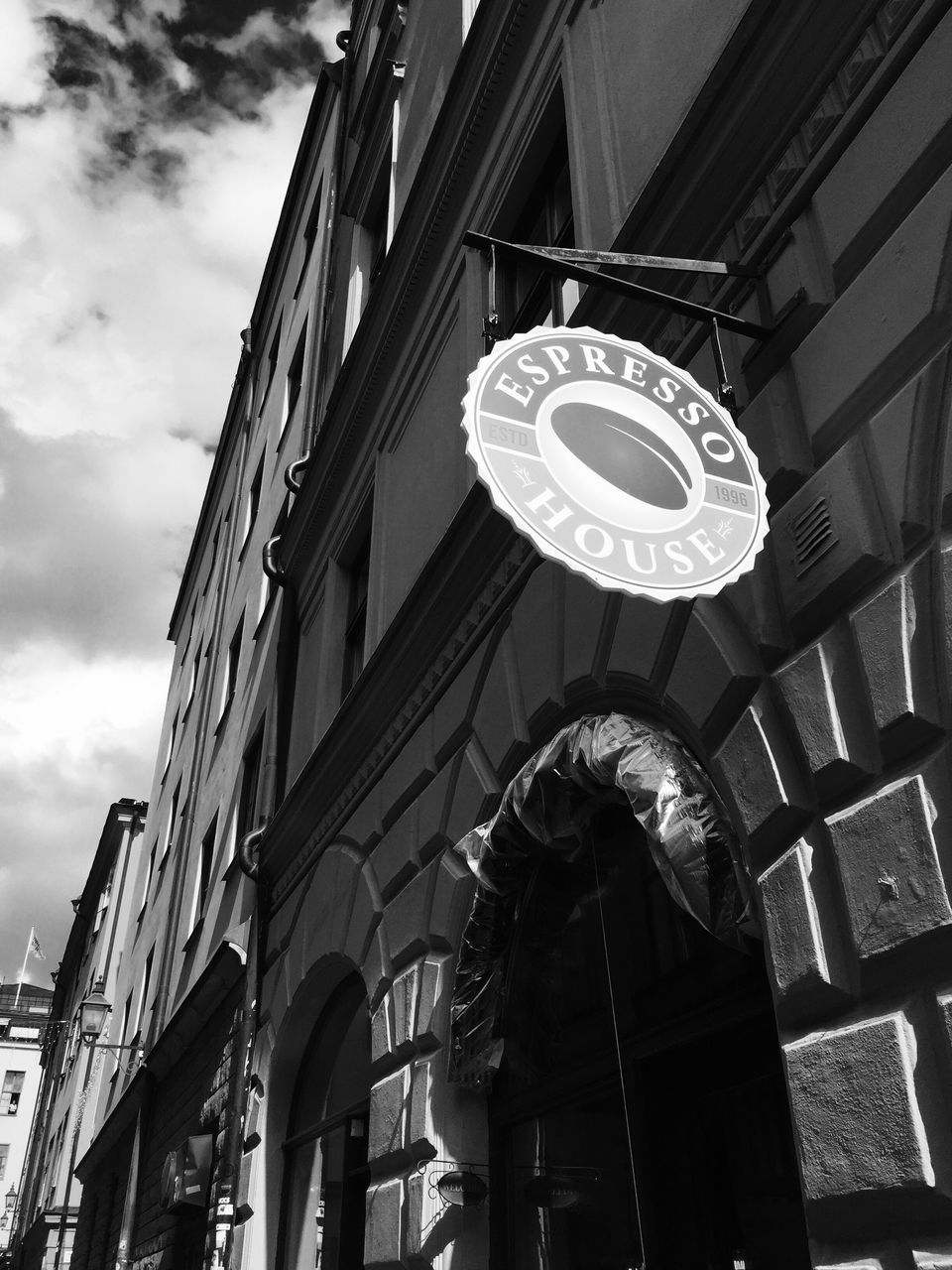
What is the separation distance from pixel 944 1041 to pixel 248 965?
8826 mm

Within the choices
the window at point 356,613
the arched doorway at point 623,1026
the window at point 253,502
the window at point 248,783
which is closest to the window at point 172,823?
the window at point 253,502

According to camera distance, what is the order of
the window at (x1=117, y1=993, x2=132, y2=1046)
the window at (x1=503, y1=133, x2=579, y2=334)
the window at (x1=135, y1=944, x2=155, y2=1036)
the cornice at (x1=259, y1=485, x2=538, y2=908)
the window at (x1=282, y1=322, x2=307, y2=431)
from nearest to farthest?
1. the cornice at (x1=259, y1=485, x2=538, y2=908)
2. the window at (x1=503, y1=133, x2=579, y2=334)
3. the window at (x1=282, y1=322, x2=307, y2=431)
4. the window at (x1=135, y1=944, x2=155, y2=1036)
5. the window at (x1=117, y1=993, x2=132, y2=1046)

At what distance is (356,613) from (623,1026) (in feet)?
21.0

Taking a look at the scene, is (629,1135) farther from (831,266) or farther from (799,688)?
(831,266)

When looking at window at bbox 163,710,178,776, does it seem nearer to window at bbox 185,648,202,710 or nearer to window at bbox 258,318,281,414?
window at bbox 185,648,202,710

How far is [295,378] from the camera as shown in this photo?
17312 millimetres

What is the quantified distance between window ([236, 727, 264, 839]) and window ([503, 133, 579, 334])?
7459 millimetres

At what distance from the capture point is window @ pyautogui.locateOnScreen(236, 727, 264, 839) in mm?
13815

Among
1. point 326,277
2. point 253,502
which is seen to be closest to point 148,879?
point 253,502

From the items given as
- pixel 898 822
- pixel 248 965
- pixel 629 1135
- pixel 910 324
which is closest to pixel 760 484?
pixel 910 324

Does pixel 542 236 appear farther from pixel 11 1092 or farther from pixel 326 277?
pixel 11 1092

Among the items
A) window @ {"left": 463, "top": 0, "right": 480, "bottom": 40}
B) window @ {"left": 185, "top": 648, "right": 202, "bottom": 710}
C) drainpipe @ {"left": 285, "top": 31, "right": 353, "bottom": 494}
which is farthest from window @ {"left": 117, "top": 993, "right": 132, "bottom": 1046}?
window @ {"left": 463, "top": 0, "right": 480, "bottom": 40}

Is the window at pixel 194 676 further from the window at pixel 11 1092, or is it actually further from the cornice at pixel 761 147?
the window at pixel 11 1092

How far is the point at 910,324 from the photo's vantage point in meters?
3.64
